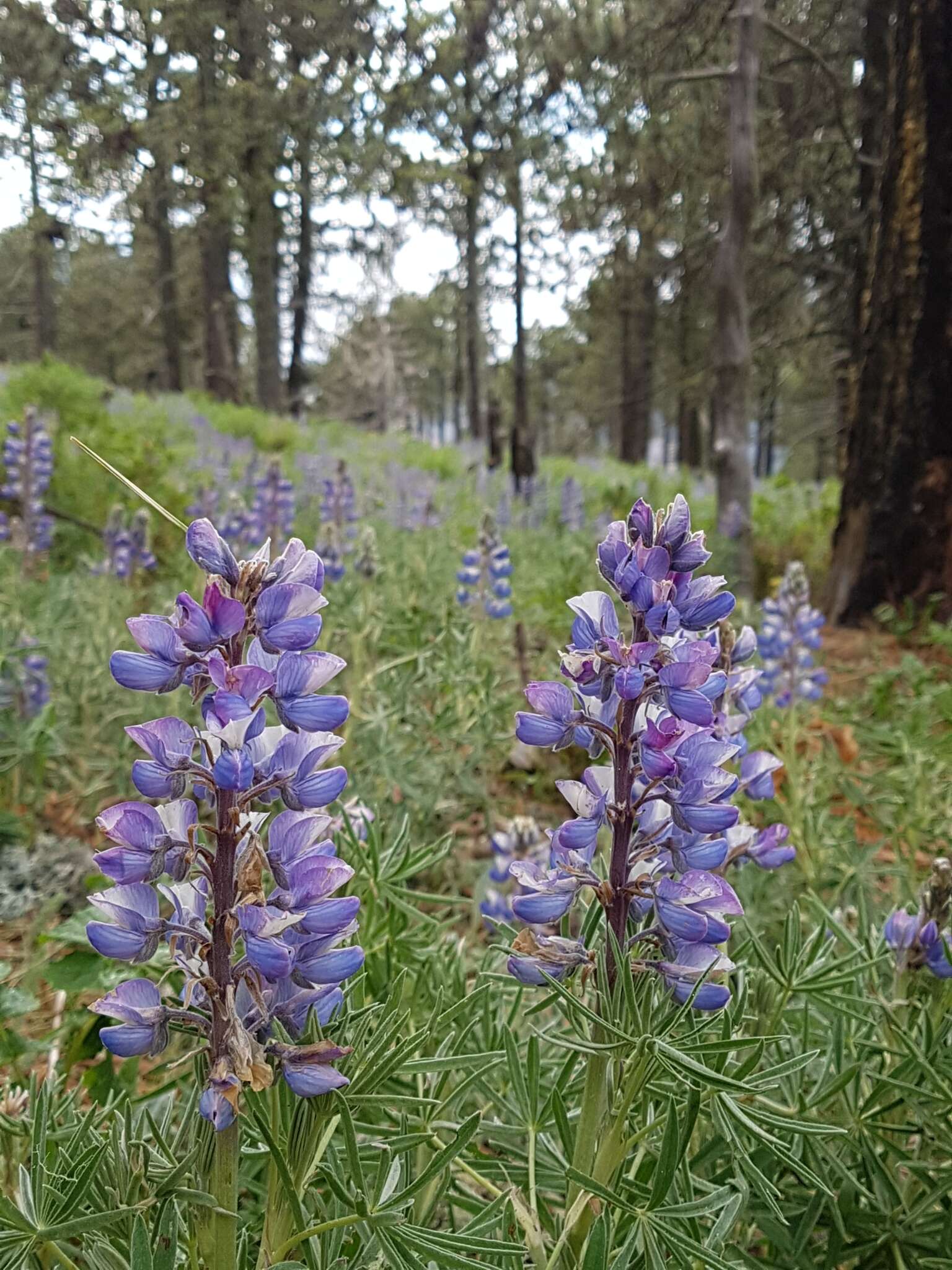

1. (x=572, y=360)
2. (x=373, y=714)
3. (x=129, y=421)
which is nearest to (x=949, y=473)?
(x=373, y=714)

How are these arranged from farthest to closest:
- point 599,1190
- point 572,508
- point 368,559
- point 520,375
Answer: point 520,375
point 572,508
point 368,559
point 599,1190

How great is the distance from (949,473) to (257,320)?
35.2 ft

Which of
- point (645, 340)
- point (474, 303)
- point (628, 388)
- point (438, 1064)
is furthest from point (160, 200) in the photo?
point (628, 388)

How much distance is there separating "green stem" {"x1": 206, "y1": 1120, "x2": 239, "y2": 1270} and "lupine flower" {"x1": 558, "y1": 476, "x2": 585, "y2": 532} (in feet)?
21.1

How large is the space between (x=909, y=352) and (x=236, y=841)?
505cm

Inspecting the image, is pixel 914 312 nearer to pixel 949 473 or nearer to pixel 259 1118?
pixel 949 473

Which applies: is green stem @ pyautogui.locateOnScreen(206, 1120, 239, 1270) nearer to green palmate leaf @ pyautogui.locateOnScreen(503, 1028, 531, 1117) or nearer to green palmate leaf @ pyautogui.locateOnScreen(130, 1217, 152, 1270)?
green palmate leaf @ pyautogui.locateOnScreen(130, 1217, 152, 1270)

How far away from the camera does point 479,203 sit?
11.9 m

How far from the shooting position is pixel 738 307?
16.8 ft

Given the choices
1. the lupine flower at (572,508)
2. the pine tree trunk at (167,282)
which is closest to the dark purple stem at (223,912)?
the pine tree trunk at (167,282)

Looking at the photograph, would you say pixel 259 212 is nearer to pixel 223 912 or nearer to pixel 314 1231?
pixel 223 912

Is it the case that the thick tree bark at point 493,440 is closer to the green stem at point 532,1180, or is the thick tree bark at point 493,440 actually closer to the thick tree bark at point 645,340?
the thick tree bark at point 645,340

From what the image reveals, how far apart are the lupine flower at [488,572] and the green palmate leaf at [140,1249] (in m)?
2.58

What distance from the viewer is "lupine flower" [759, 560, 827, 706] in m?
2.71
